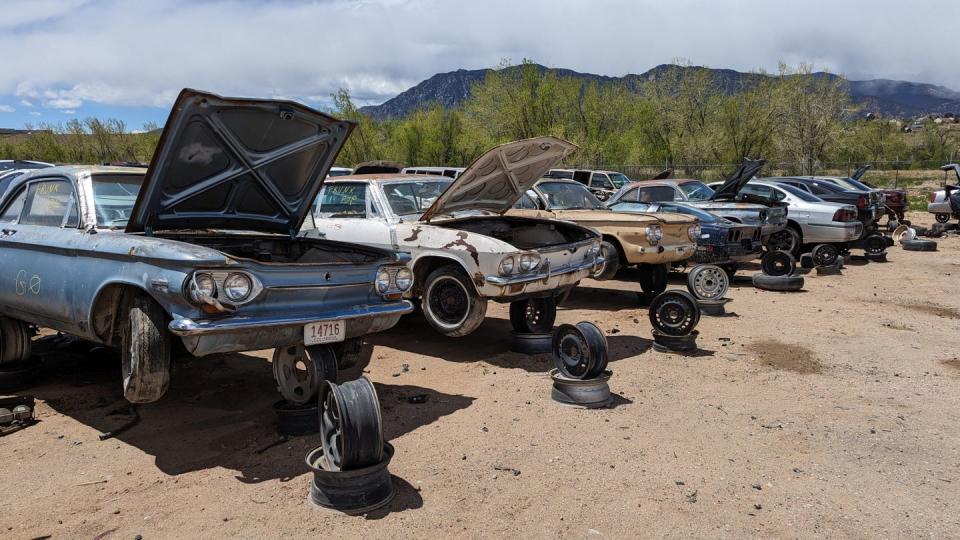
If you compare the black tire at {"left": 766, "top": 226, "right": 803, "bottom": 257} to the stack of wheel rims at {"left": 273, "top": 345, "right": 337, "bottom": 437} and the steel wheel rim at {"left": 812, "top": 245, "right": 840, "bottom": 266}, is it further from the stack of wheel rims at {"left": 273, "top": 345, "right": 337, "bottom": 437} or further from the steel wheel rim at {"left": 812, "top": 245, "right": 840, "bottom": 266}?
the stack of wheel rims at {"left": 273, "top": 345, "right": 337, "bottom": 437}

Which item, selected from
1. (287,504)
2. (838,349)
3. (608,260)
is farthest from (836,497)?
(608,260)

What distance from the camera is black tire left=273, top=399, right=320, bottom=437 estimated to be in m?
4.68

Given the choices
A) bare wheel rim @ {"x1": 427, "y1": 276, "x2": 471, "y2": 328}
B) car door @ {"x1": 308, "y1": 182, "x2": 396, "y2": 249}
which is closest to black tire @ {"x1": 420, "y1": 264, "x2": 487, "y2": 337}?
bare wheel rim @ {"x1": 427, "y1": 276, "x2": 471, "y2": 328}

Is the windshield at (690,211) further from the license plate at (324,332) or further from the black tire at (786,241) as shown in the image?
the license plate at (324,332)

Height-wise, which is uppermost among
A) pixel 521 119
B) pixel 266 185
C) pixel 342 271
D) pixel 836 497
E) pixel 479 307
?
pixel 521 119

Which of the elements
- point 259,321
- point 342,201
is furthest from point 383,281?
point 342,201

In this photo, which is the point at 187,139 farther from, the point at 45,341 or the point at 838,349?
the point at 838,349

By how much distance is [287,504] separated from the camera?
3.73 meters

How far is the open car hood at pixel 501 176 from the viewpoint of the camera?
24.0 ft

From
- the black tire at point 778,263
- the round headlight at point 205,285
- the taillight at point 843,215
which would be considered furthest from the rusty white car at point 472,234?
the taillight at point 843,215

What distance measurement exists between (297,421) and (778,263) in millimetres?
9558

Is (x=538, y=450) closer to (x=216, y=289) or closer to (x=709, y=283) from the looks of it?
(x=216, y=289)

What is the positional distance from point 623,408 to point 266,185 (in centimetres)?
345

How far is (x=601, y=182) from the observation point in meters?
26.4
